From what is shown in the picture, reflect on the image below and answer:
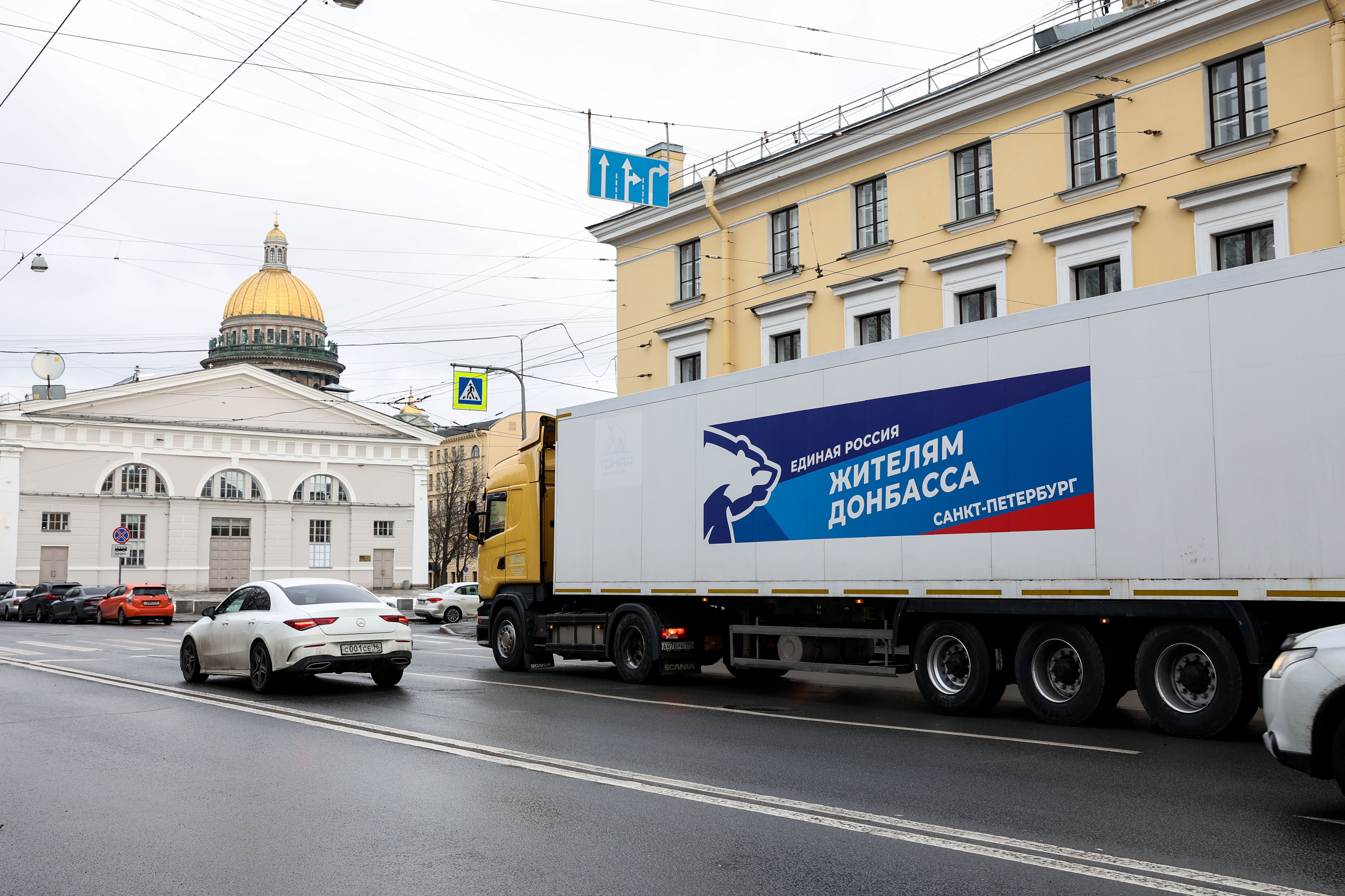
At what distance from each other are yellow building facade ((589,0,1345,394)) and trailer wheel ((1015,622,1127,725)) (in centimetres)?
667

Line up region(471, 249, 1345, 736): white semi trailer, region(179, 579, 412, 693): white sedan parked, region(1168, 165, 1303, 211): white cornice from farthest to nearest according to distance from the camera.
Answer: region(1168, 165, 1303, 211): white cornice, region(179, 579, 412, 693): white sedan parked, region(471, 249, 1345, 736): white semi trailer

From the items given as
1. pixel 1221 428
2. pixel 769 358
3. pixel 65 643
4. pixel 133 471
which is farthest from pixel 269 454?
pixel 1221 428

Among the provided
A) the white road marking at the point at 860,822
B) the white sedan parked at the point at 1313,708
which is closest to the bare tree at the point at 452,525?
the white road marking at the point at 860,822

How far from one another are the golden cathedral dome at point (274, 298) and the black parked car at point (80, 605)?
158ft

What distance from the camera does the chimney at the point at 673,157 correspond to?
30.0 meters

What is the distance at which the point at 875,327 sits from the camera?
24.3m

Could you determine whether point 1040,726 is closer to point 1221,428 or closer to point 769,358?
point 1221,428

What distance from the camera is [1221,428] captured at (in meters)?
9.49

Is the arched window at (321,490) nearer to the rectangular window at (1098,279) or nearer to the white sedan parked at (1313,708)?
the rectangular window at (1098,279)

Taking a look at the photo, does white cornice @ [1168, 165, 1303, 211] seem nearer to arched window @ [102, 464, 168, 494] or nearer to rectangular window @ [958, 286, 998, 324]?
rectangular window @ [958, 286, 998, 324]

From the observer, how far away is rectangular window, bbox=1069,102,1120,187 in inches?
805

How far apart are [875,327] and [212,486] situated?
44084 millimetres

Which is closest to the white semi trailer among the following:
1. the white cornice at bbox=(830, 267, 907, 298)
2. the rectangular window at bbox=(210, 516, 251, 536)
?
the white cornice at bbox=(830, 267, 907, 298)

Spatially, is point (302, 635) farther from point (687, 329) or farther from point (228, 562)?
point (228, 562)
